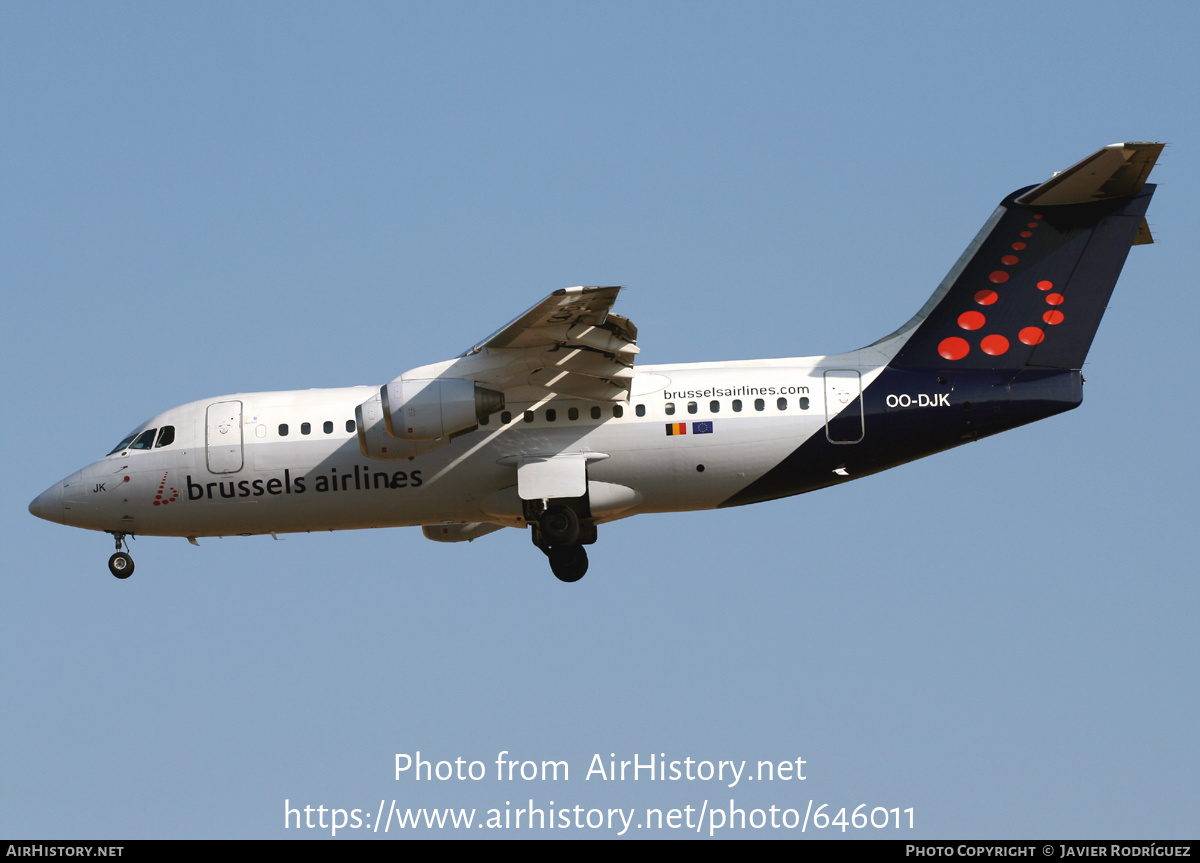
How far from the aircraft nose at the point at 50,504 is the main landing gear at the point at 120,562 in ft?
2.82

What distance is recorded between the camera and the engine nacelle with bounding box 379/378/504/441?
20.5 m

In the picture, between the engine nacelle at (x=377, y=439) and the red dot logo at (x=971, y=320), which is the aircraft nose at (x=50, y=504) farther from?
the red dot logo at (x=971, y=320)

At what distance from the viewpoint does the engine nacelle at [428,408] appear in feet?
67.3

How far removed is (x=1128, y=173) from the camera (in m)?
21.7

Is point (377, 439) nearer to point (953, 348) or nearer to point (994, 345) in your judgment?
point (953, 348)

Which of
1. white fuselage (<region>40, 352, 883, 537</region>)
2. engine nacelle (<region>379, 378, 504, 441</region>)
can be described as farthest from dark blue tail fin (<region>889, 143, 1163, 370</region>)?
engine nacelle (<region>379, 378, 504, 441</region>)

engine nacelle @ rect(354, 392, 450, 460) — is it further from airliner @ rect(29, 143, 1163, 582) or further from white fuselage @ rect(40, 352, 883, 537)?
white fuselage @ rect(40, 352, 883, 537)

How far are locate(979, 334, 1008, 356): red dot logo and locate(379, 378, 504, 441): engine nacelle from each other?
22.7ft

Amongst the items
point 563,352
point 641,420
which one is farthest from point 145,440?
point 641,420

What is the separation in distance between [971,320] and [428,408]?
754 cm

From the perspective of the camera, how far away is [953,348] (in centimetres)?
2208
